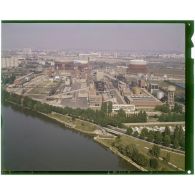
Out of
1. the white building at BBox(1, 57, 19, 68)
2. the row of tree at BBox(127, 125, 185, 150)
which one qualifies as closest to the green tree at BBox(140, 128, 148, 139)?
the row of tree at BBox(127, 125, 185, 150)

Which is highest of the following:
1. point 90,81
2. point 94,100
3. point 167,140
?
point 90,81

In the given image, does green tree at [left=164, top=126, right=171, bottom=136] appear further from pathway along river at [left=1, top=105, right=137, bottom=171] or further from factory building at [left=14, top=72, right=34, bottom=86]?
factory building at [left=14, top=72, right=34, bottom=86]

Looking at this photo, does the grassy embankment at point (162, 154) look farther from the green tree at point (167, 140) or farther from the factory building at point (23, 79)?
the factory building at point (23, 79)

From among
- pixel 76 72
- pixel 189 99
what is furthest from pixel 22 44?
pixel 189 99

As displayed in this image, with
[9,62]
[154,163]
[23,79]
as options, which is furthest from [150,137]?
[9,62]

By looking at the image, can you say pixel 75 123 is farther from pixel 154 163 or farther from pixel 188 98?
pixel 188 98

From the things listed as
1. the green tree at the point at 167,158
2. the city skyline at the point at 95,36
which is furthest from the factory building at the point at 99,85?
the green tree at the point at 167,158

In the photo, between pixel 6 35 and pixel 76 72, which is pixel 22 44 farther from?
pixel 76 72
